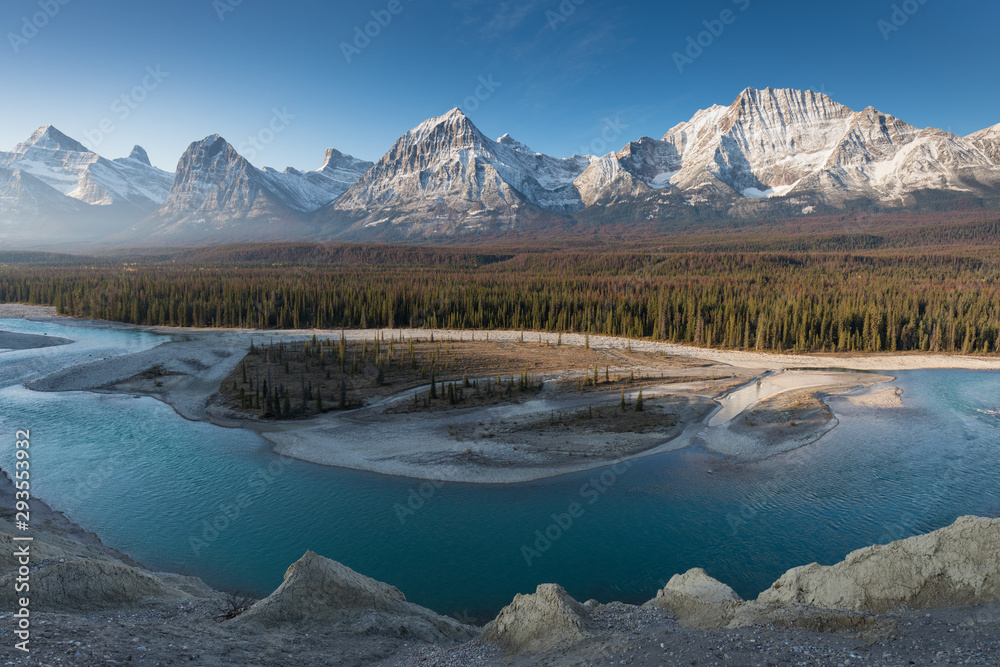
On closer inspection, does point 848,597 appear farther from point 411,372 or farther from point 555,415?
point 411,372

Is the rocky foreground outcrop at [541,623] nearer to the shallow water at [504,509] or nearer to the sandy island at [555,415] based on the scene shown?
the shallow water at [504,509]

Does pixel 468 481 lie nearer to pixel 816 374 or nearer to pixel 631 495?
pixel 631 495

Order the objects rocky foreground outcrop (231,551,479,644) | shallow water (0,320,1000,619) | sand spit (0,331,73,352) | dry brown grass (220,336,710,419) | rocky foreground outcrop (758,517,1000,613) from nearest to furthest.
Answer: rocky foreground outcrop (758,517,1000,613), rocky foreground outcrop (231,551,479,644), shallow water (0,320,1000,619), dry brown grass (220,336,710,419), sand spit (0,331,73,352)

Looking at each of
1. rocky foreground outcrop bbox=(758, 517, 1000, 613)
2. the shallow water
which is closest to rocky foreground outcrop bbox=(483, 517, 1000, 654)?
rocky foreground outcrop bbox=(758, 517, 1000, 613)

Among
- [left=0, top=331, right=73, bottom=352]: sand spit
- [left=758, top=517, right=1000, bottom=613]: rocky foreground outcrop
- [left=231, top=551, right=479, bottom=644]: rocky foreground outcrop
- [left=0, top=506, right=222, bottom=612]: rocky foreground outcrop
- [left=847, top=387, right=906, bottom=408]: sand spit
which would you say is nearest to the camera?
[left=0, top=506, right=222, bottom=612]: rocky foreground outcrop

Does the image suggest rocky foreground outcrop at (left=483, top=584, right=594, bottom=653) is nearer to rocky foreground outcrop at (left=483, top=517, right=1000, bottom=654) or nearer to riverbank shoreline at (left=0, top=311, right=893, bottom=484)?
rocky foreground outcrop at (left=483, top=517, right=1000, bottom=654)

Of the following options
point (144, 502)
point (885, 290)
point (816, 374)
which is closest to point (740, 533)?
point (144, 502)
